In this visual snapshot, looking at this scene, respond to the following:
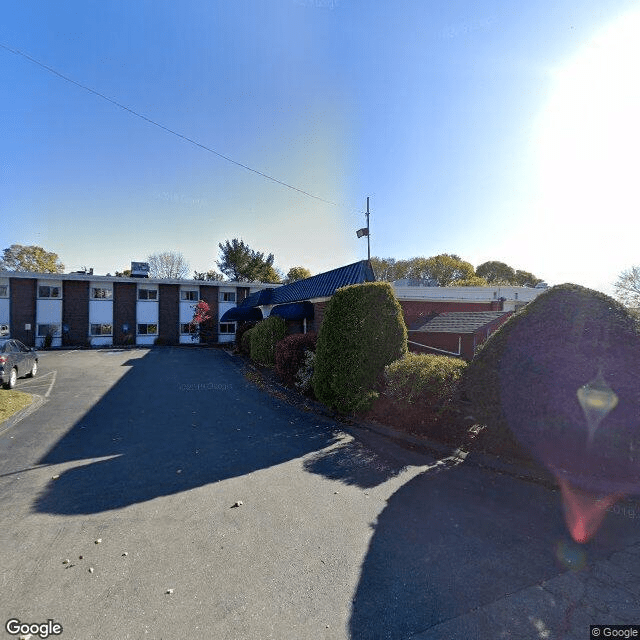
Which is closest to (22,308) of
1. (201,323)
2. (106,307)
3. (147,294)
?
(106,307)

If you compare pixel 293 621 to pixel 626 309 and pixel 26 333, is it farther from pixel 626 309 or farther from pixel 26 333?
pixel 26 333

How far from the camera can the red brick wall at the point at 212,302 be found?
31.2 m

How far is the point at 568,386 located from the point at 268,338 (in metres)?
12.6

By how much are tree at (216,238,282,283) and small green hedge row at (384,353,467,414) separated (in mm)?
42980

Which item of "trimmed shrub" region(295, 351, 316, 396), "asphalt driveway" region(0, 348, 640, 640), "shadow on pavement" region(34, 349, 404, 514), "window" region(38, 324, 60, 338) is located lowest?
"shadow on pavement" region(34, 349, 404, 514)

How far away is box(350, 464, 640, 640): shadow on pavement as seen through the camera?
2559 mm

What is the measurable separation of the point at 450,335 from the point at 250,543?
1224 centimetres

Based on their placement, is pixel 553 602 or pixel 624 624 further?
pixel 553 602

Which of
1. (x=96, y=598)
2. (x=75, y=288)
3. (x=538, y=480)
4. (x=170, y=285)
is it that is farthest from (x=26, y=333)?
(x=538, y=480)

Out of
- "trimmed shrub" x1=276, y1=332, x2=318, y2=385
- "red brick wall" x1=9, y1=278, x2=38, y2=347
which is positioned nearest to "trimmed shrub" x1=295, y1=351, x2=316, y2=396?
"trimmed shrub" x1=276, y1=332, x2=318, y2=385

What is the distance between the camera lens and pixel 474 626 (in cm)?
244

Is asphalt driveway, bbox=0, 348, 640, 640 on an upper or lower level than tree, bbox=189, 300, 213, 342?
lower

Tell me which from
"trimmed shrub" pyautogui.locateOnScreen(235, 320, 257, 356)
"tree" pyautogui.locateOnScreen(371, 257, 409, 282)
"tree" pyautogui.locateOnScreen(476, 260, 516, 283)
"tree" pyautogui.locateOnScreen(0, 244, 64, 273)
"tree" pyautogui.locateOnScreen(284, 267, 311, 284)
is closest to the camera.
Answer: "trimmed shrub" pyautogui.locateOnScreen(235, 320, 257, 356)

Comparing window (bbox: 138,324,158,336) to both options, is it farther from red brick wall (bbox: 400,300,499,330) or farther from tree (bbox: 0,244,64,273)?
tree (bbox: 0,244,64,273)
